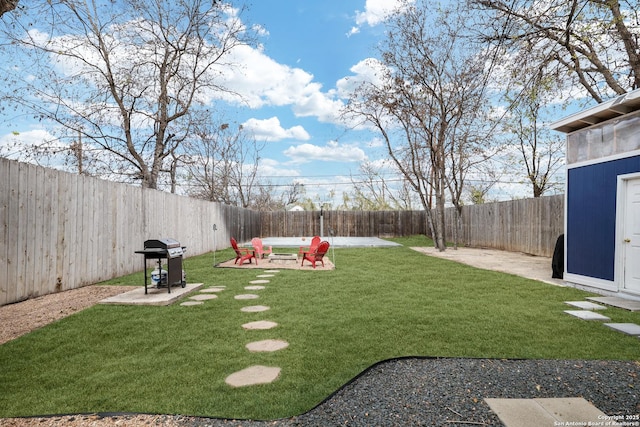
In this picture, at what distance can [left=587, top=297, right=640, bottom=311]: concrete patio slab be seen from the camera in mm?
4805

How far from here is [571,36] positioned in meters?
7.40

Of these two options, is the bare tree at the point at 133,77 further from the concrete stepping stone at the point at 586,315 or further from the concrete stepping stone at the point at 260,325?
the concrete stepping stone at the point at 586,315

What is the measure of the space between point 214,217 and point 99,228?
6.80 m

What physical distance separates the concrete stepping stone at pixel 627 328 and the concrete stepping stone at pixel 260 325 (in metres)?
3.61

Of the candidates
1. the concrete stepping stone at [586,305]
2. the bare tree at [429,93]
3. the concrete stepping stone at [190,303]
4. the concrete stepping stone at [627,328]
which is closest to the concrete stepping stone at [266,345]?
the concrete stepping stone at [190,303]

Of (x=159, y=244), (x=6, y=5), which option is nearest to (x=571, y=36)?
(x=159, y=244)

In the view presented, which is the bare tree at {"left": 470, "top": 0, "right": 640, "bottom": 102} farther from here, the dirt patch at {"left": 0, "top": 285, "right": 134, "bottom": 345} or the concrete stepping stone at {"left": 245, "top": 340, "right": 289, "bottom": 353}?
the dirt patch at {"left": 0, "top": 285, "right": 134, "bottom": 345}

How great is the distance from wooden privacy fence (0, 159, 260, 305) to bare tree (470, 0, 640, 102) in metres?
6.56

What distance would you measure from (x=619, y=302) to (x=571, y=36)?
17.9 feet

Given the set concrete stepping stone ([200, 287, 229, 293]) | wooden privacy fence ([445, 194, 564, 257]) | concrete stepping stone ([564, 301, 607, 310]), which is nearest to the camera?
concrete stepping stone ([564, 301, 607, 310])

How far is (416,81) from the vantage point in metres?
13.0

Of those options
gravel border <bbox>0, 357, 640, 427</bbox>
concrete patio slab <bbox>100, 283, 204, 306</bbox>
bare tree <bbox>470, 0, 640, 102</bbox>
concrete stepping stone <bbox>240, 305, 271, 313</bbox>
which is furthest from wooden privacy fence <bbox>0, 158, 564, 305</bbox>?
gravel border <bbox>0, 357, 640, 427</bbox>

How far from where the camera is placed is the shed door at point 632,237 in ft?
17.5

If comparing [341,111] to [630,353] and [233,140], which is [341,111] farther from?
[630,353]
